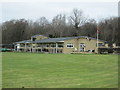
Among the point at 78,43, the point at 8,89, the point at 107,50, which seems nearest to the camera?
the point at 8,89

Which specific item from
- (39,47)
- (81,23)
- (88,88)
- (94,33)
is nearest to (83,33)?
(94,33)

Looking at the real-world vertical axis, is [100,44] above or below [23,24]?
below

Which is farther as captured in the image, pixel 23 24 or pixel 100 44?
pixel 23 24

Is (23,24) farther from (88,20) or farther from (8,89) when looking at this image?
(8,89)

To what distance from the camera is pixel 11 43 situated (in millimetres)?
74562

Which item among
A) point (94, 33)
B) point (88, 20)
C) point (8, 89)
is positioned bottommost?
point (8, 89)

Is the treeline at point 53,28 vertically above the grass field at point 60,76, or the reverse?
the treeline at point 53,28

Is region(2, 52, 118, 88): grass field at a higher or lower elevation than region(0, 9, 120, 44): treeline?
lower

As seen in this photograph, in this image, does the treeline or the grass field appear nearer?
the grass field

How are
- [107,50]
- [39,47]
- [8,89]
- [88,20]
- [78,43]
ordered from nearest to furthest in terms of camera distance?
[8,89]
[107,50]
[78,43]
[39,47]
[88,20]

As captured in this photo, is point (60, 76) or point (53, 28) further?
point (53, 28)

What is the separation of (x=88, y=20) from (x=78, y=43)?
2911 centimetres

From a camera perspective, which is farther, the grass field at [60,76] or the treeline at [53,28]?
the treeline at [53,28]

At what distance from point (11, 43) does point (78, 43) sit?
117 ft
